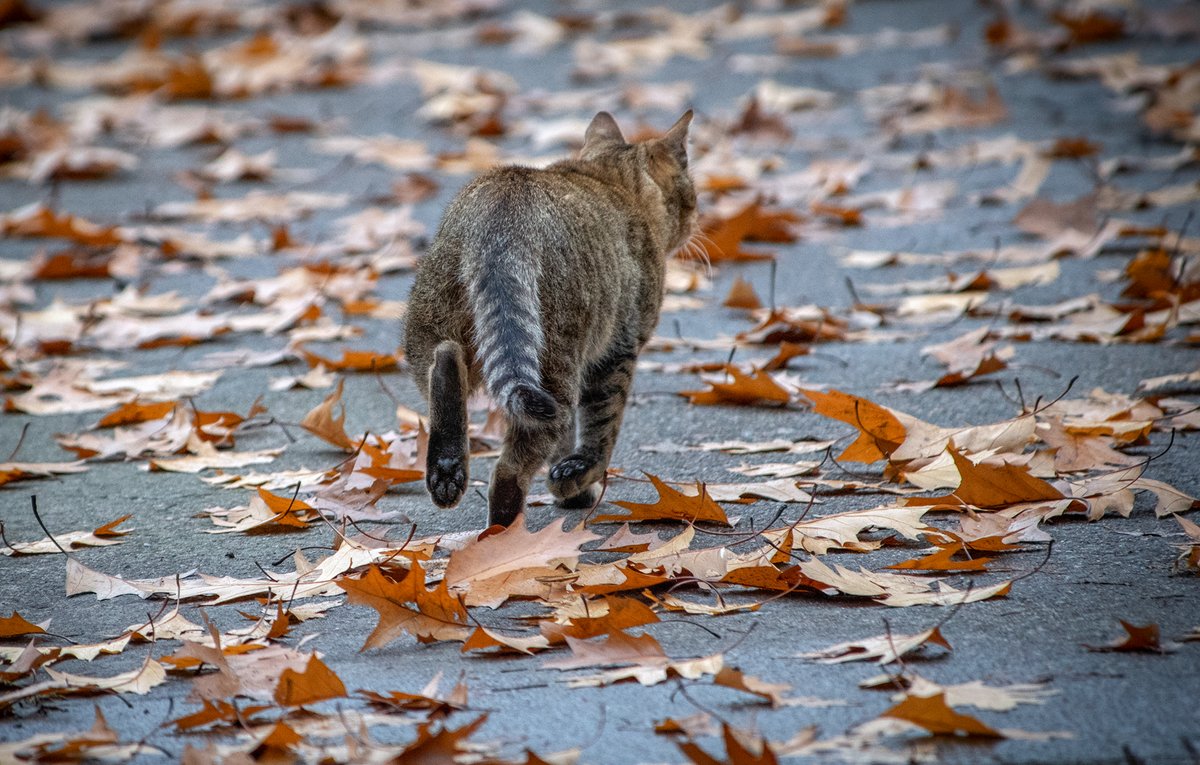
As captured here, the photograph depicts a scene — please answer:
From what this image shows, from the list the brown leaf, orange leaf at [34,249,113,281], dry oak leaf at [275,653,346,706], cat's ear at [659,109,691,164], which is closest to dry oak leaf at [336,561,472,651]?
dry oak leaf at [275,653,346,706]

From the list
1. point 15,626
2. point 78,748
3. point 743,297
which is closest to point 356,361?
point 743,297

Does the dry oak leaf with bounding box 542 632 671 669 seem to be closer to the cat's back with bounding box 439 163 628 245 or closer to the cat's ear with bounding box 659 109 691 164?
the cat's back with bounding box 439 163 628 245

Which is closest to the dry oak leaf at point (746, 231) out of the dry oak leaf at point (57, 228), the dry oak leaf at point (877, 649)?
the dry oak leaf at point (57, 228)

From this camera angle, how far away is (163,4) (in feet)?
40.7

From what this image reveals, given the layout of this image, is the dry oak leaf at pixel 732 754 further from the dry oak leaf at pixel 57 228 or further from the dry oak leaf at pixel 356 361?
the dry oak leaf at pixel 57 228

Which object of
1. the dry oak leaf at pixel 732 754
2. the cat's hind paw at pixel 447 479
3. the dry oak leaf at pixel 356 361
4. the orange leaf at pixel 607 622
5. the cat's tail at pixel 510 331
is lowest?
the dry oak leaf at pixel 356 361

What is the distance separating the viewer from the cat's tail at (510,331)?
312 cm

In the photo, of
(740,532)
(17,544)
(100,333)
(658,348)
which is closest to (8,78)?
(100,333)

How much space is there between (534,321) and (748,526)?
77 cm

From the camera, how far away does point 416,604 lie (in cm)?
289

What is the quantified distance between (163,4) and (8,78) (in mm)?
2355

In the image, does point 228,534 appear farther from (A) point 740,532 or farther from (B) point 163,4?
(B) point 163,4

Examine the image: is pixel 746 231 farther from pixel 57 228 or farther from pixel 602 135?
pixel 57 228

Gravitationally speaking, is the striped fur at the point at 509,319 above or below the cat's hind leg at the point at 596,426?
above
